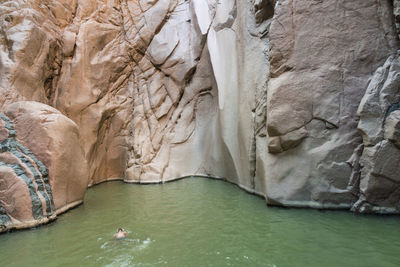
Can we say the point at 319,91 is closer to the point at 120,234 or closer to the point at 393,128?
the point at 393,128

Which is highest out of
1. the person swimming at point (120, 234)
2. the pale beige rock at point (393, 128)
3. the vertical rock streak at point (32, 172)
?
the pale beige rock at point (393, 128)

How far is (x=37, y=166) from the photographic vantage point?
6.48m

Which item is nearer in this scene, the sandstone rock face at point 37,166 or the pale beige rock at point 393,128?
the pale beige rock at point 393,128

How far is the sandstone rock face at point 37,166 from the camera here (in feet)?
18.9

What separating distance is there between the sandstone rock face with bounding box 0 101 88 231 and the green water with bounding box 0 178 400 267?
16.2 inches

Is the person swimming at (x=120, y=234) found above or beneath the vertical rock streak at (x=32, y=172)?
beneath

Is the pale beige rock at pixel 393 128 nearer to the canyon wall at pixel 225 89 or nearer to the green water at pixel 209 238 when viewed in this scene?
the canyon wall at pixel 225 89

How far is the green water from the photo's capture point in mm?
3887

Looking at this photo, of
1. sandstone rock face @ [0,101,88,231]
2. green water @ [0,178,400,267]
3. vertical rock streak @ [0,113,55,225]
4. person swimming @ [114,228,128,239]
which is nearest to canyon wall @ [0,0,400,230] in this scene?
sandstone rock face @ [0,101,88,231]

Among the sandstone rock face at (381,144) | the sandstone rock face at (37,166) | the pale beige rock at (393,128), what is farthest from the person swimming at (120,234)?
the pale beige rock at (393,128)

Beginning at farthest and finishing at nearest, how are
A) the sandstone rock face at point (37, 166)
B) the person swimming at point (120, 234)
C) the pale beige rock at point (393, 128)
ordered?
the sandstone rock face at point (37, 166) → the pale beige rock at point (393, 128) → the person swimming at point (120, 234)

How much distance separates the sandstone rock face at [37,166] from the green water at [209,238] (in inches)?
16.2

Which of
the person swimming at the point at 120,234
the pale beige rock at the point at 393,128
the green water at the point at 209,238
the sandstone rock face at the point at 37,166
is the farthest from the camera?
the sandstone rock face at the point at 37,166

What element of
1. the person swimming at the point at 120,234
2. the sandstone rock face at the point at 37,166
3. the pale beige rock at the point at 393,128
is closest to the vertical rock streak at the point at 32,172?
the sandstone rock face at the point at 37,166
